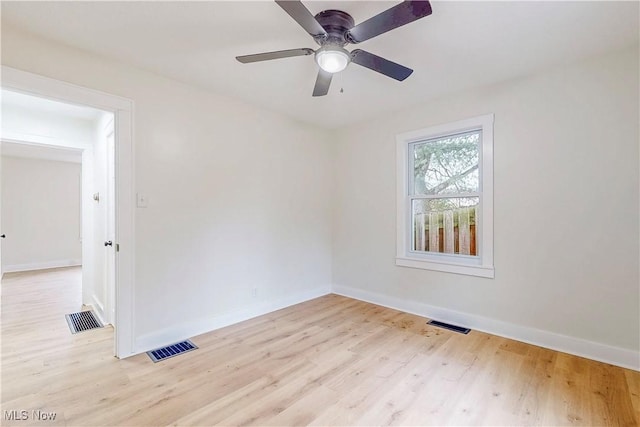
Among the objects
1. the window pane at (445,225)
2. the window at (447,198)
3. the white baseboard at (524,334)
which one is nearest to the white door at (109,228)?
the white baseboard at (524,334)

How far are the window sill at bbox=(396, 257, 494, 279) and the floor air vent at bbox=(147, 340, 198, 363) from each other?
8.10 ft

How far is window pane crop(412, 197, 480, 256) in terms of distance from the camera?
325 cm

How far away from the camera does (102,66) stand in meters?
2.42

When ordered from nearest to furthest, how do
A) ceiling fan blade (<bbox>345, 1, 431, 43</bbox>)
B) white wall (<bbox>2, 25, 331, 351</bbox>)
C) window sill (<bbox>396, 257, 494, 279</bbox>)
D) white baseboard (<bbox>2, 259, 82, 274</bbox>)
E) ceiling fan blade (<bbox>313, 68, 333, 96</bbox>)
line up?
1. ceiling fan blade (<bbox>345, 1, 431, 43</bbox>)
2. ceiling fan blade (<bbox>313, 68, 333, 96</bbox>)
3. white wall (<bbox>2, 25, 331, 351</bbox>)
4. window sill (<bbox>396, 257, 494, 279</bbox>)
5. white baseboard (<bbox>2, 259, 82, 274</bbox>)

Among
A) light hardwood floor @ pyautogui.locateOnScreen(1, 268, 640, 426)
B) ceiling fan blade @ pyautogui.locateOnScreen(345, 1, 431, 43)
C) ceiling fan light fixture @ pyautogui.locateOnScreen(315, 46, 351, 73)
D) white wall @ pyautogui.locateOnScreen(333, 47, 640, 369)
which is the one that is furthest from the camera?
white wall @ pyautogui.locateOnScreen(333, 47, 640, 369)

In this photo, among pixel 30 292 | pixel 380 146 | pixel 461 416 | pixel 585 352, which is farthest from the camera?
pixel 30 292

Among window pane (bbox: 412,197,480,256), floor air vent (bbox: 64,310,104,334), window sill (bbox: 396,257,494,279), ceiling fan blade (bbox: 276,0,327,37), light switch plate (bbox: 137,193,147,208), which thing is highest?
ceiling fan blade (bbox: 276,0,327,37)

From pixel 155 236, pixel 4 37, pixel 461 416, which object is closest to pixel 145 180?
pixel 155 236

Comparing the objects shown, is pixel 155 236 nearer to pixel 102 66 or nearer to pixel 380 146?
pixel 102 66

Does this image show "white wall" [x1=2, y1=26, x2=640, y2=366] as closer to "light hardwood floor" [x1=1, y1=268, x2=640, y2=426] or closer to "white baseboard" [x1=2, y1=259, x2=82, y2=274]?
"light hardwood floor" [x1=1, y1=268, x2=640, y2=426]

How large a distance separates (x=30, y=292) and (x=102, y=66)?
416 cm

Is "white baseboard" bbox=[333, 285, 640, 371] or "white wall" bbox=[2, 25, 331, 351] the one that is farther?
"white wall" bbox=[2, 25, 331, 351]

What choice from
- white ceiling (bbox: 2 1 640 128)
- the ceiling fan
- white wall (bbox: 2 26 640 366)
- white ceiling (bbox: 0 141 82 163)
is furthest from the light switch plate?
white ceiling (bbox: 0 141 82 163)

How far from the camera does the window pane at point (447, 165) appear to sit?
321 cm
